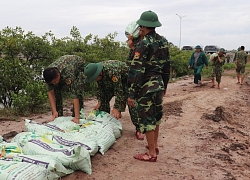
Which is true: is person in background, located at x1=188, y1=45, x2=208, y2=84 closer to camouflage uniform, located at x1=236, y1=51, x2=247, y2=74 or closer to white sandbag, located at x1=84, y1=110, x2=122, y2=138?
camouflage uniform, located at x1=236, y1=51, x2=247, y2=74

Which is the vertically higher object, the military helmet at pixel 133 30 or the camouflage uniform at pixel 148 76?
the military helmet at pixel 133 30

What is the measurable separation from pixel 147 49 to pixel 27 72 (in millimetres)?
3685

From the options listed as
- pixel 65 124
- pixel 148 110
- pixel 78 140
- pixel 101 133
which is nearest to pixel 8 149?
pixel 78 140

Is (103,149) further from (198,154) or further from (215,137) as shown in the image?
(215,137)

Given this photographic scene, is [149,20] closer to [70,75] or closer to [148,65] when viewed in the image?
[148,65]

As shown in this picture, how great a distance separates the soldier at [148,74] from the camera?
3057mm

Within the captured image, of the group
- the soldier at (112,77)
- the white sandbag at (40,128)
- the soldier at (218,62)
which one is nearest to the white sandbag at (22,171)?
the white sandbag at (40,128)

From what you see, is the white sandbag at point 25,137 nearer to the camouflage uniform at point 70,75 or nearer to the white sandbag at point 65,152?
the white sandbag at point 65,152

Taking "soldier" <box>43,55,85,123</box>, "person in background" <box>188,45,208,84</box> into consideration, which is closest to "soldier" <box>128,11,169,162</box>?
"soldier" <box>43,55,85,123</box>

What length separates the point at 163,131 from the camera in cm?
468

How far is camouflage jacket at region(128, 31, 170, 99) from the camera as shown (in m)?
3.05

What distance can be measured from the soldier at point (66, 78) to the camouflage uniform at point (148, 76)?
1063 millimetres

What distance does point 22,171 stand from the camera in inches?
98.8

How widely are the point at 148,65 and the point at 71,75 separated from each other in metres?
1.30
